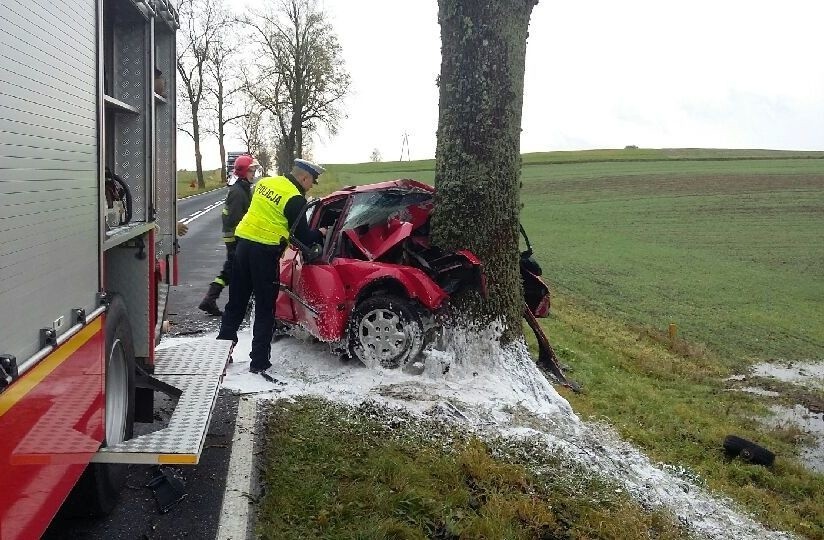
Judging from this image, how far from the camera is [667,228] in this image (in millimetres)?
31516

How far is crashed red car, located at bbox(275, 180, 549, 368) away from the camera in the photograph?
663cm

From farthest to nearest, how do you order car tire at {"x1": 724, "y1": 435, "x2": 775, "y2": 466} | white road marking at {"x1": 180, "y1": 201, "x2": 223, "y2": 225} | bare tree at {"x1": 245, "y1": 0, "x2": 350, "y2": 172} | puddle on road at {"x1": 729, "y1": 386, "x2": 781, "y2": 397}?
bare tree at {"x1": 245, "y1": 0, "x2": 350, "y2": 172} < white road marking at {"x1": 180, "y1": 201, "x2": 223, "y2": 225} < puddle on road at {"x1": 729, "y1": 386, "x2": 781, "y2": 397} < car tire at {"x1": 724, "y1": 435, "x2": 775, "y2": 466}

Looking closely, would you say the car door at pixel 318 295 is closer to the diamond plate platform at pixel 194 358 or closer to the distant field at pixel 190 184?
the diamond plate platform at pixel 194 358

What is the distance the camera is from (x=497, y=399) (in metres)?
6.24

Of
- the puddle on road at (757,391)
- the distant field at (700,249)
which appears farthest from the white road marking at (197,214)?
the puddle on road at (757,391)

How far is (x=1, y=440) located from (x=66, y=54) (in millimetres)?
1524

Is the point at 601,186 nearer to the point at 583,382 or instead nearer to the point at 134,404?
the point at 583,382

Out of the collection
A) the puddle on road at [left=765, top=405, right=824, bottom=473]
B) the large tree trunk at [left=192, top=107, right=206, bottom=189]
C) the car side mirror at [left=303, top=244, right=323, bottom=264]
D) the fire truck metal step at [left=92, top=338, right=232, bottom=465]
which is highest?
the large tree trunk at [left=192, top=107, right=206, bottom=189]

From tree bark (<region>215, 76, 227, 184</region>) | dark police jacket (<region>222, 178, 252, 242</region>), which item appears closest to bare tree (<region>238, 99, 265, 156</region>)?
tree bark (<region>215, 76, 227, 184</region>)

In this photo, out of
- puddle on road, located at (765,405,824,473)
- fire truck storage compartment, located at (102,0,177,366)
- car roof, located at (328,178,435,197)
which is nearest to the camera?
fire truck storage compartment, located at (102,0,177,366)

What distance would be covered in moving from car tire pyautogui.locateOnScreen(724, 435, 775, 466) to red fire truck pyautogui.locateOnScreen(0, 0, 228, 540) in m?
4.29

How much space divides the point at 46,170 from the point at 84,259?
54 cm

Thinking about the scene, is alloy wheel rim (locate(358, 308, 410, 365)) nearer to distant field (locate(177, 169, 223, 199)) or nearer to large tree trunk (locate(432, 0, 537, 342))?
large tree trunk (locate(432, 0, 537, 342))

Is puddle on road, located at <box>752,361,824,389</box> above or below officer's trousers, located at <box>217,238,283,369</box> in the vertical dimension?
below
